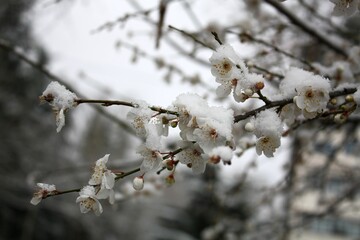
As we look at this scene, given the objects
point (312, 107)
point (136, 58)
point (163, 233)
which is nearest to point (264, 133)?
point (312, 107)

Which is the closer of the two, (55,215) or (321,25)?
(321,25)

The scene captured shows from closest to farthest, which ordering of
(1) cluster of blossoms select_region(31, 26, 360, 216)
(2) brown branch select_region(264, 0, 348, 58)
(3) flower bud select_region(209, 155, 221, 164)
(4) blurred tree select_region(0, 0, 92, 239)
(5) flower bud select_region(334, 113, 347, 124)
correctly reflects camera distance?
(3) flower bud select_region(209, 155, 221, 164)
(1) cluster of blossoms select_region(31, 26, 360, 216)
(5) flower bud select_region(334, 113, 347, 124)
(2) brown branch select_region(264, 0, 348, 58)
(4) blurred tree select_region(0, 0, 92, 239)

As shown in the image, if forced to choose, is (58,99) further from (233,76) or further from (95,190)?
(233,76)

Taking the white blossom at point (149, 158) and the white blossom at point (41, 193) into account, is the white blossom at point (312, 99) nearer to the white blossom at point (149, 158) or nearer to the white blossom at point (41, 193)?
the white blossom at point (149, 158)

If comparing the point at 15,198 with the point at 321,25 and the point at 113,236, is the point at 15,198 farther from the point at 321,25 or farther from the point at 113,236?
the point at 321,25

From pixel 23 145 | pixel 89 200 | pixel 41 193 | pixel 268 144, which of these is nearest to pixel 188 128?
pixel 268 144

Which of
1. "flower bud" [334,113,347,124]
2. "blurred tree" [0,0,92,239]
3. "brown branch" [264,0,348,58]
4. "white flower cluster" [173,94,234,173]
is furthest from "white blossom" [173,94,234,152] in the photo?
"blurred tree" [0,0,92,239]

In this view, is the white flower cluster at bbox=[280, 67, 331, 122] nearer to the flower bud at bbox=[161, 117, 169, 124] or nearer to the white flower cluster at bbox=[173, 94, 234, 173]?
the white flower cluster at bbox=[173, 94, 234, 173]
